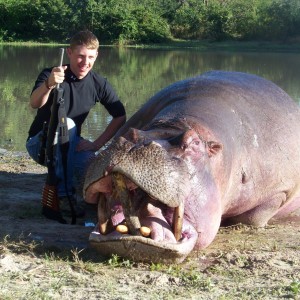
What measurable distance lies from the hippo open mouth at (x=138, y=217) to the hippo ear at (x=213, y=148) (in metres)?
0.43

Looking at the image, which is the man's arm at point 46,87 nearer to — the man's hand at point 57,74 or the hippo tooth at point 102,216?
the man's hand at point 57,74

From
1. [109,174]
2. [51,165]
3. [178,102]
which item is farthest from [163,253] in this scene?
[51,165]

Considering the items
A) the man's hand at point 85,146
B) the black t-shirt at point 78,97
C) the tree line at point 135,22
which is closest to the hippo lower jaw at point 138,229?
the man's hand at point 85,146

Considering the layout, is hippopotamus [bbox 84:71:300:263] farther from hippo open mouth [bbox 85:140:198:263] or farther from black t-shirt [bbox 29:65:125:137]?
black t-shirt [bbox 29:65:125:137]

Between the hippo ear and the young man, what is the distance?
4.79ft

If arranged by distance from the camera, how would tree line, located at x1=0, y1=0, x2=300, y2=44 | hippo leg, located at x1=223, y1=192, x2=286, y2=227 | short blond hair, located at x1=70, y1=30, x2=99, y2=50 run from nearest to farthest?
hippo leg, located at x1=223, y1=192, x2=286, y2=227, short blond hair, located at x1=70, y1=30, x2=99, y2=50, tree line, located at x1=0, y1=0, x2=300, y2=44

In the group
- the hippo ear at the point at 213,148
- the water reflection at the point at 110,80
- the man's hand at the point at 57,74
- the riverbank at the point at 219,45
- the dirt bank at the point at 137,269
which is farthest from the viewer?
the riverbank at the point at 219,45

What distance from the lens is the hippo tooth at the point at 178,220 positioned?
10.6 ft

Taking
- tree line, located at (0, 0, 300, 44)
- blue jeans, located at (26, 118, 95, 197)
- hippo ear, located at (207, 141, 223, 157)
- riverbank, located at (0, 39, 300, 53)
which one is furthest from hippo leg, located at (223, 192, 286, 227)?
tree line, located at (0, 0, 300, 44)

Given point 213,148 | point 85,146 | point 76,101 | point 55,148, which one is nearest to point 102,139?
point 85,146

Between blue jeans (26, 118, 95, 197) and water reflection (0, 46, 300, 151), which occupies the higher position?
blue jeans (26, 118, 95, 197)

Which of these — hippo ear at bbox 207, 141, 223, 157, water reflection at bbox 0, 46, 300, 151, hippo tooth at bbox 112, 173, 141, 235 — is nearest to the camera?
hippo tooth at bbox 112, 173, 141, 235

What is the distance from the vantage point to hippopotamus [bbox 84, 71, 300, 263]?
316 centimetres

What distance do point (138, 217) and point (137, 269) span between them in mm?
265
